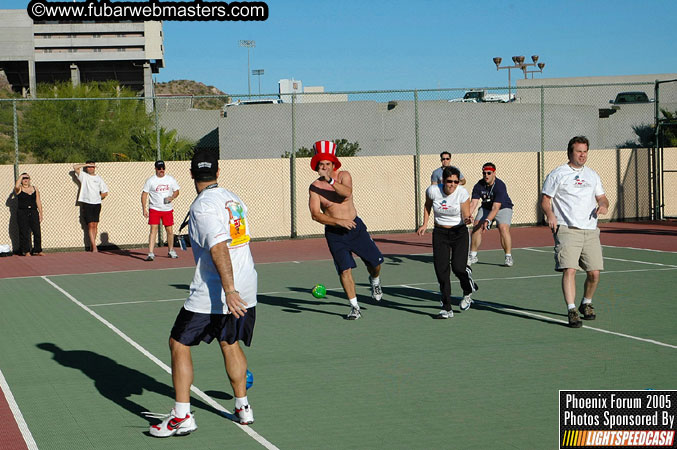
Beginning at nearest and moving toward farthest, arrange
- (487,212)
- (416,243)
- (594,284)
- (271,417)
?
(271,417)
(594,284)
(487,212)
(416,243)

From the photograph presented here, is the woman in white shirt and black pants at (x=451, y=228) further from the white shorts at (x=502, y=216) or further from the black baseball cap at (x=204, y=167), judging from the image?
the white shorts at (x=502, y=216)

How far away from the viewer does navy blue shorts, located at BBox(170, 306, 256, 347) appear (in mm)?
6266

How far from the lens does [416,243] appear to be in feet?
69.5

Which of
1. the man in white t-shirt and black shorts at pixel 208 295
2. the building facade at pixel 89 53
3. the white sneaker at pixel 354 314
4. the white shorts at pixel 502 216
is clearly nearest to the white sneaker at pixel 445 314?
the white sneaker at pixel 354 314

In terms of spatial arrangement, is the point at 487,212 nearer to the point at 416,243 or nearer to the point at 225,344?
the point at 416,243

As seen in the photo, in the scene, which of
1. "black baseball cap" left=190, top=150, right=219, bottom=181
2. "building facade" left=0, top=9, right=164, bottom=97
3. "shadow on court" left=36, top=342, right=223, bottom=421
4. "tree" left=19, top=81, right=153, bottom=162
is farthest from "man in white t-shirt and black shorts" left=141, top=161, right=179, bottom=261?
"building facade" left=0, top=9, right=164, bottom=97

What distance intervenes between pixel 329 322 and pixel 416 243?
1048 centimetres

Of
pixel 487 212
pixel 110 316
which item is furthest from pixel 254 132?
pixel 110 316

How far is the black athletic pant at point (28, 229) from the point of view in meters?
19.6

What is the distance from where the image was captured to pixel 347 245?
36.3 ft

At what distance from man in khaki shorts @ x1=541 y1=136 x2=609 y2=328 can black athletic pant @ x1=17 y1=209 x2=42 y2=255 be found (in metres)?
13.0

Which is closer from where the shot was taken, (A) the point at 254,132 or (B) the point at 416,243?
(B) the point at 416,243

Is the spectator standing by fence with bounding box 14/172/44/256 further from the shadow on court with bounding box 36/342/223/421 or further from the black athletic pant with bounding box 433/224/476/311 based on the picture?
the black athletic pant with bounding box 433/224/476/311

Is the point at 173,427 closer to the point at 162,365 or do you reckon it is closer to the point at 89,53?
the point at 162,365
